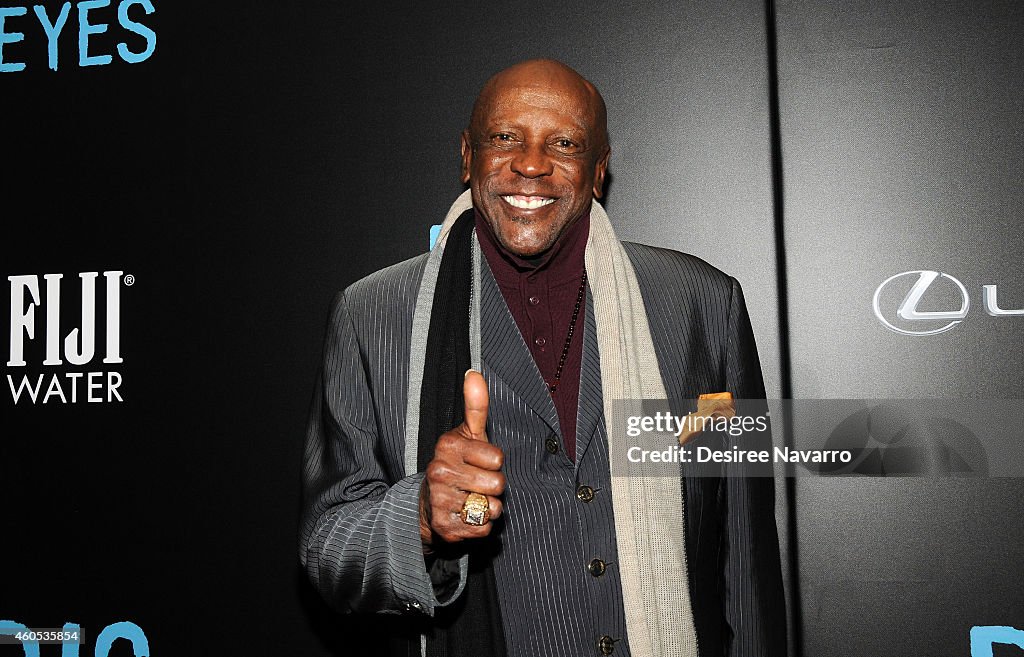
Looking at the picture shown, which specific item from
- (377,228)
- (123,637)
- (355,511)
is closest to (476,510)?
(355,511)

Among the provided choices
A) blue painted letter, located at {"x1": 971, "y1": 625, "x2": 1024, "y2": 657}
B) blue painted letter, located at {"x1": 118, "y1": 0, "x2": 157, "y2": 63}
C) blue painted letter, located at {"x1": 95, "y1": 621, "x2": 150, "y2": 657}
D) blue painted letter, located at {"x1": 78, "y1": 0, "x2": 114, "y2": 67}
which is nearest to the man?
blue painted letter, located at {"x1": 971, "y1": 625, "x2": 1024, "y2": 657}

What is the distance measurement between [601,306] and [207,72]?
1.21 metres

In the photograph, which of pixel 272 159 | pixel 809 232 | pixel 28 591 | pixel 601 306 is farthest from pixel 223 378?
pixel 809 232

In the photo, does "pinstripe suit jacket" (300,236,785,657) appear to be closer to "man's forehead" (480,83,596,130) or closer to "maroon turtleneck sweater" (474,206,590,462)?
"maroon turtleneck sweater" (474,206,590,462)

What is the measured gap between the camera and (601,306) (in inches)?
58.4

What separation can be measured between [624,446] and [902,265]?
2.78 feet

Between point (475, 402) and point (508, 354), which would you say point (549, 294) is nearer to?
point (508, 354)

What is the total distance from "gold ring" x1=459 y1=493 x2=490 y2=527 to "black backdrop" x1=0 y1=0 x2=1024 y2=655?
998 millimetres

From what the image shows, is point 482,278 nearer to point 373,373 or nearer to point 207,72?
point 373,373

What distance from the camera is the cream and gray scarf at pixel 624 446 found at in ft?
4.39

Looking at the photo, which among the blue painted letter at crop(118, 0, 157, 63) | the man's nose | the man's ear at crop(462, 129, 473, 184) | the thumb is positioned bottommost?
the thumb

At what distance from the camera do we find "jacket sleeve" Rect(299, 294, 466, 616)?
1.17 metres

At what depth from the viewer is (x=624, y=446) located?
1.38 m

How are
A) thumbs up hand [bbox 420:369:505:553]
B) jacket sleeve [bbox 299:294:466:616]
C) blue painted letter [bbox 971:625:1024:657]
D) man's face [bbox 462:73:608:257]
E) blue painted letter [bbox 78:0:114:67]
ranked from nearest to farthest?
1. thumbs up hand [bbox 420:369:505:553]
2. jacket sleeve [bbox 299:294:466:616]
3. man's face [bbox 462:73:608:257]
4. blue painted letter [bbox 971:625:1024:657]
5. blue painted letter [bbox 78:0:114:67]
